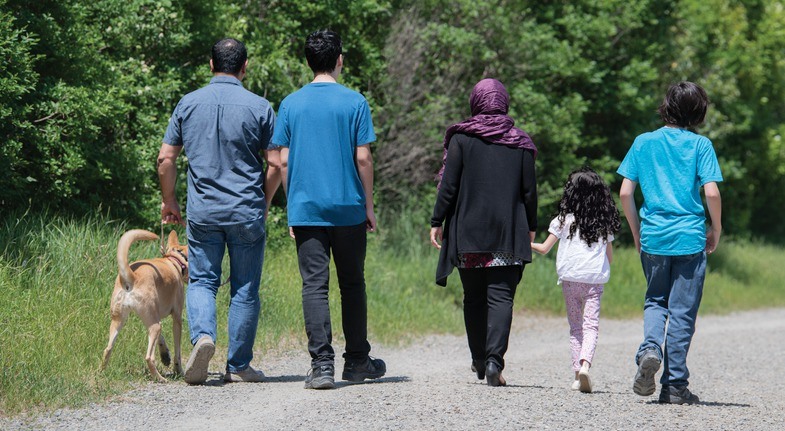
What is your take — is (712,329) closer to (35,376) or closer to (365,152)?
(365,152)

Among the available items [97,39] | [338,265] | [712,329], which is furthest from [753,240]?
[338,265]

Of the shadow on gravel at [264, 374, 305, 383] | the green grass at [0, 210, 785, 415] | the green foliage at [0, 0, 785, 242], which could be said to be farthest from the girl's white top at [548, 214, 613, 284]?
the green foliage at [0, 0, 785, 242]

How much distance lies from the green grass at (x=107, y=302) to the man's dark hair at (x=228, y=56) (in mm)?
1987

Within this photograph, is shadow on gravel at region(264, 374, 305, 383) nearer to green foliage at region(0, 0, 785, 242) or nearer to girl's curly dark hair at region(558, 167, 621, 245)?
girl's curly dark hair at region(558, 167, 621, 245)

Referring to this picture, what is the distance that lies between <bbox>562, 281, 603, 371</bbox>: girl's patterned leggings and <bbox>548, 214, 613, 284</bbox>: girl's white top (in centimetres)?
10

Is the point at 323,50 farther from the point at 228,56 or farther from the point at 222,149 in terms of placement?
the point at 222,149

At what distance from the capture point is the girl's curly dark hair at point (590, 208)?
782 cm

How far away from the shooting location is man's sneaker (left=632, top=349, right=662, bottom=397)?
21.9 feet

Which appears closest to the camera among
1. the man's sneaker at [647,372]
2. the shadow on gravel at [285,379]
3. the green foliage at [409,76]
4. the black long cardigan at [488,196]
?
the man's sneaker at [647,372]

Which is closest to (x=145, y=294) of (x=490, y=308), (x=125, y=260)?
(x=125, y=260)

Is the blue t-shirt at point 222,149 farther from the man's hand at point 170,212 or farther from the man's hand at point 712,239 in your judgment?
the man's hand at point 712,239

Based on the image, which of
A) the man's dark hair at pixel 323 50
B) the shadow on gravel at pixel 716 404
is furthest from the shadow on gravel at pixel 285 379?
the shadow on gravel at pixel 716 404

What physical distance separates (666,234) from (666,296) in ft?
1.38

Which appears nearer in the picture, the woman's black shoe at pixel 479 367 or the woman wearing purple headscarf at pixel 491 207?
the woman wearing purple headscarf at pixel 491 207
